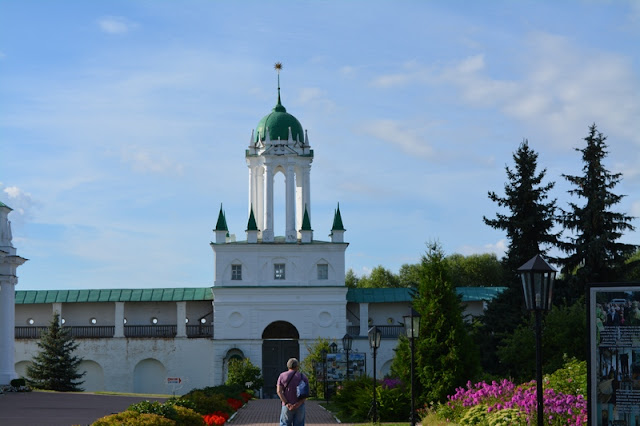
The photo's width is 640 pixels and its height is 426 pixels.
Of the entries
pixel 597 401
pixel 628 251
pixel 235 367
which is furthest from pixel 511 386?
pixel 235 367

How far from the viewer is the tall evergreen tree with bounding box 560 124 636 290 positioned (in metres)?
41.5

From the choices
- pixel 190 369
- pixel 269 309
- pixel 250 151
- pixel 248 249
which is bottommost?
pixel 190 369

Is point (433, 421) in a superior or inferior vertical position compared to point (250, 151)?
inferior

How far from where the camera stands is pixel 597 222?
138 feet

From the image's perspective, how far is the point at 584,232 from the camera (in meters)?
42.7

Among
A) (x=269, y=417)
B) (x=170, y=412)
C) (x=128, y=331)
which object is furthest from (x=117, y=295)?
(x=170, y=412)

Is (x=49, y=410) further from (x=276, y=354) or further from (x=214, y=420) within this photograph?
(x=276, y=354)

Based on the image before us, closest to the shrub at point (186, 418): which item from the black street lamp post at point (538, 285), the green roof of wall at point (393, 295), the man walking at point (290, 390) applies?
the man walking at point (290, 390)

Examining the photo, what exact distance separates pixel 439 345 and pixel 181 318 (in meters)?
32.4

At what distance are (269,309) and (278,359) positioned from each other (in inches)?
115

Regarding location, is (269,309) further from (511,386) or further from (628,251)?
(511,386)

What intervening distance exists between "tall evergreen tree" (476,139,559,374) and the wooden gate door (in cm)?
1520

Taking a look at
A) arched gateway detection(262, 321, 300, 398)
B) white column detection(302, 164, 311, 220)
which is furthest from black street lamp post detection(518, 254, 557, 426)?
white column detection(302, 164, 311, 220)

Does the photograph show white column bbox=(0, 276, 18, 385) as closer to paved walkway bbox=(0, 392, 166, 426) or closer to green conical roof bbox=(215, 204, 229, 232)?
paved walkway bbox=(0, 392, 166, 426)
